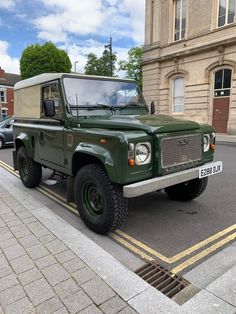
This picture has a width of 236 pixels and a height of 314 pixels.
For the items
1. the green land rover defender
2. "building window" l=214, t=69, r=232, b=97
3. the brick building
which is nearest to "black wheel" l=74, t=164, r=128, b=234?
the green land rover defender

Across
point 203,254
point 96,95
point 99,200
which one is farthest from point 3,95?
point 203,254

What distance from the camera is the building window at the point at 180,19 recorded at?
19047 mm

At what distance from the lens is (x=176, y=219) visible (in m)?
4.08

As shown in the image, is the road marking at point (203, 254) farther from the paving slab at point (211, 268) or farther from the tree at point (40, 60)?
the tree at point (40, 60)

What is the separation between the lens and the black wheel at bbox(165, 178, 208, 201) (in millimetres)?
4535

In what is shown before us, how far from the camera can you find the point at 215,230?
145 inches

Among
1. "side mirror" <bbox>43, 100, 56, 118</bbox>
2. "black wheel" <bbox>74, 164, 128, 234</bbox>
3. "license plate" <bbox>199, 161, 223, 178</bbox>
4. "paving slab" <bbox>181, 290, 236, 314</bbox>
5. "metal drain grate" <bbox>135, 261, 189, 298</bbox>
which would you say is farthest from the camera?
"side mirror" <bbox>43, 100, 56, 118</bbox>

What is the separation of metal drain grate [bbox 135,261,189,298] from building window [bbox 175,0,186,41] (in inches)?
778

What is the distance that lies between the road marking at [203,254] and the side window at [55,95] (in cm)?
278

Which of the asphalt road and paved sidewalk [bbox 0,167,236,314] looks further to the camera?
the asphalt road

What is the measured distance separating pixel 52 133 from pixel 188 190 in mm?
2608

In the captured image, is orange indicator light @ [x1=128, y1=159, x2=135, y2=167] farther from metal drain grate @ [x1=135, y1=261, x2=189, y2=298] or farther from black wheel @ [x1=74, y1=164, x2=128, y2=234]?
metal drain grate @ [x1=135, y1=261, x2=189, y2=298]

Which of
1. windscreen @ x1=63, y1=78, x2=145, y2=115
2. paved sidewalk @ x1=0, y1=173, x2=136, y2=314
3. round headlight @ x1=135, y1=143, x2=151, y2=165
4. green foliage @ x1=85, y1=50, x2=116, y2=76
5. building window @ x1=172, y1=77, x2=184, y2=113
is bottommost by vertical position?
paved sidewalk @ x1=0, y1=173, x2=136, y2=314

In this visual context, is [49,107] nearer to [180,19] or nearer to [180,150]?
[180,150]
